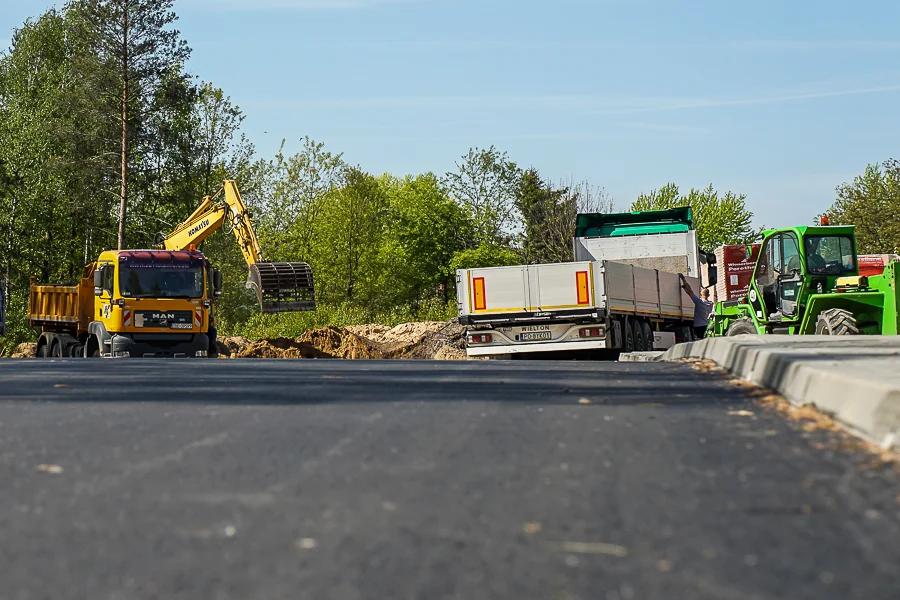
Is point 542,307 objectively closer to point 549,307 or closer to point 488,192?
point 549,307

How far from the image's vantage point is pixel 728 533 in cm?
458

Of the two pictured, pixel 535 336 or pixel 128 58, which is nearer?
pixel 535 336

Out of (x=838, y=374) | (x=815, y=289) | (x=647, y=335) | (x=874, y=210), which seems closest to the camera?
(x=838, y=374)

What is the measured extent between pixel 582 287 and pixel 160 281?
10.8 meters

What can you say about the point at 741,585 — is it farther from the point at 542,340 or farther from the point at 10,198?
the point at 10,198

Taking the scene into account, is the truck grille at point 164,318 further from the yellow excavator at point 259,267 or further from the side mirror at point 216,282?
the yellow excavator at point 259,267

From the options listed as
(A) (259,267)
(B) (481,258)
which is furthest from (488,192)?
(A) (259,267)

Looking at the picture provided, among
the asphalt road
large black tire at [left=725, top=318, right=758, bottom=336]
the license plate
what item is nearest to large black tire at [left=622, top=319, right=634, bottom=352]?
the license plate

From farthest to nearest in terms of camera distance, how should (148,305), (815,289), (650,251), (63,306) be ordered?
(63,306) → (650,251) → (148,305) → (815,289)

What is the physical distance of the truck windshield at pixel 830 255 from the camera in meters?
22.3

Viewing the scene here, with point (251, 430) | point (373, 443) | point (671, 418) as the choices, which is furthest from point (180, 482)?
point (671, 418)

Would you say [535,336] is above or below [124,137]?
below

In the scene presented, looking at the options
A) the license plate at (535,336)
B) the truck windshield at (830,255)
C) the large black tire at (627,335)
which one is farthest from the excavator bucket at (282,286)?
the truck windshield at (830,255)

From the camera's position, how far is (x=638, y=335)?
29.1 m
